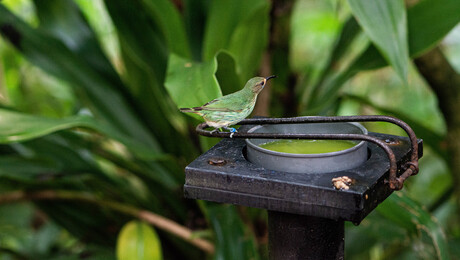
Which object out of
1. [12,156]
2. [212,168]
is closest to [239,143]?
[212,168]

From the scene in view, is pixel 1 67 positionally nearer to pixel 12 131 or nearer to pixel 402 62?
pixel 12 131

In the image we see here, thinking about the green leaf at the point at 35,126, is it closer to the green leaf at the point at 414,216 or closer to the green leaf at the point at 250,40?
the green leaf at the point at 250,40

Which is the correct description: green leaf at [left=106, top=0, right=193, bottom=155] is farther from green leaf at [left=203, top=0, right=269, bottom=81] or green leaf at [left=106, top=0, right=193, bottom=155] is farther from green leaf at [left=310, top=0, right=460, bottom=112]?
green leaf at [left=310, top=0, right=460, bottom=112]

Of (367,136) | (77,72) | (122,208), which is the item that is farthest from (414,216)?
(77,72)

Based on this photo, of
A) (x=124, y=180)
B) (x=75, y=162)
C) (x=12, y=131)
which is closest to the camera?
(x=12, y=131)

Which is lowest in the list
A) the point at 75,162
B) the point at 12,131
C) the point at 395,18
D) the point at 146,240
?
the point at 146,240
